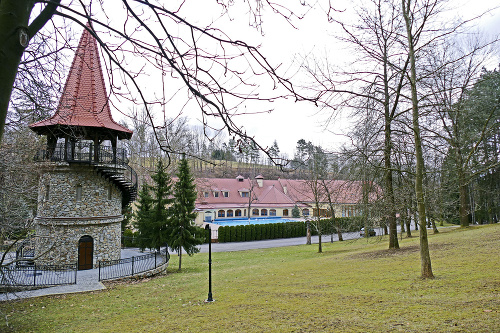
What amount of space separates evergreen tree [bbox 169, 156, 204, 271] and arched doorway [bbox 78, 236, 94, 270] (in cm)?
438

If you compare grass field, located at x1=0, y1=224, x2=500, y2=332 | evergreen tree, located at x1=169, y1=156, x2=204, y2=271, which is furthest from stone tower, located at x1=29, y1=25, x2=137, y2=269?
grass field, located at x1=0, y1=224, x2=500, y2=332

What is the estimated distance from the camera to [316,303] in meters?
7.28

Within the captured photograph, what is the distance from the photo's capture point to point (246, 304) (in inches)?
319

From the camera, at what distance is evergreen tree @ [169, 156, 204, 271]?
1934 centimetres

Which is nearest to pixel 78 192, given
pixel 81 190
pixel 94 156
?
pixel 81 190

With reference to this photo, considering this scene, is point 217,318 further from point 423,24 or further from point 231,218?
point 231,218

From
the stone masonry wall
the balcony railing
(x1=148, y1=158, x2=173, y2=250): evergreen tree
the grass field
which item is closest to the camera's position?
the grass field

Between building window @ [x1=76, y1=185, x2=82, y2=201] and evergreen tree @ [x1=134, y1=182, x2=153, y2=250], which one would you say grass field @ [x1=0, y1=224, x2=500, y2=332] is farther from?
evergreen tree @ [x1=134, y1=182, x2=153, y2=250]

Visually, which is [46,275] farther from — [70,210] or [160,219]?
[160,219]

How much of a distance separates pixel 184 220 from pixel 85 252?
18.1 ft

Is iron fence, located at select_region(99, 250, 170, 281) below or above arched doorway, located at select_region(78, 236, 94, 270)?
below

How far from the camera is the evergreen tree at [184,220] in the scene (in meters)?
19.3

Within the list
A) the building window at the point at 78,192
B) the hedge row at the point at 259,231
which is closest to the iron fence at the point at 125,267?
the building window at the point at 78,192

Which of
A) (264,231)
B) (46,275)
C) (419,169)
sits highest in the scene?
(419,169)
